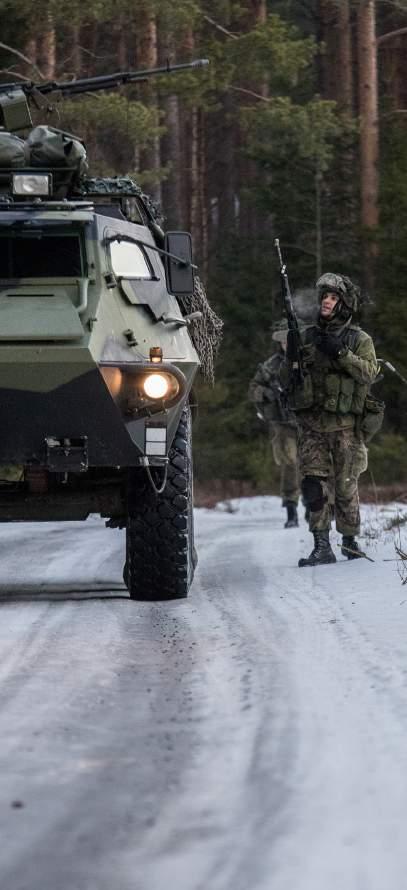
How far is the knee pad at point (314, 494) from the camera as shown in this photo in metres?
9.54

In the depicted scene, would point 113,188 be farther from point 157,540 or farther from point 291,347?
point 157,540

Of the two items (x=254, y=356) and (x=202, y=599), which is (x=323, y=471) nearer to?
(x=202, y=599)

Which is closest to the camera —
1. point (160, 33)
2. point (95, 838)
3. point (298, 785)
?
point (95, 838)

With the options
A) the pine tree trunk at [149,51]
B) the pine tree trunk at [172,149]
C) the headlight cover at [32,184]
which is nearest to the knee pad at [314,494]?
the headlight cover at [32,184]

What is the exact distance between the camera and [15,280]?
7.82 metres

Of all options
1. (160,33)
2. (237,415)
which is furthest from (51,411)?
(237,415)

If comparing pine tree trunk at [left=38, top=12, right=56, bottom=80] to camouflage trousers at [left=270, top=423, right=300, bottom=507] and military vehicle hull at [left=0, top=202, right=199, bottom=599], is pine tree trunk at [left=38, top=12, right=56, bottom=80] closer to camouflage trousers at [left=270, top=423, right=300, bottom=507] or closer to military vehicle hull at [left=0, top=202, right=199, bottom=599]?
camouflage trousers at [left=270, top=423, right=300, bottom=507]

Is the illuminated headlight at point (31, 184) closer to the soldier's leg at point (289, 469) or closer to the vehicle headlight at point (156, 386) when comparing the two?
the vehicle headlight at point (156, 386)

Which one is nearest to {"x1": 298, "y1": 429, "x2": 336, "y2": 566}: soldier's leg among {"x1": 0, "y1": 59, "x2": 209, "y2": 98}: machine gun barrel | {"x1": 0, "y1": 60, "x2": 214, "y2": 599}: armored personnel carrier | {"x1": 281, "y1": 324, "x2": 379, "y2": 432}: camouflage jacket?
{"x1": 281, "y1": 324, "x2": 379, "y2": 432}: camouflage jacket

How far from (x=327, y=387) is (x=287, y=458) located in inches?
248

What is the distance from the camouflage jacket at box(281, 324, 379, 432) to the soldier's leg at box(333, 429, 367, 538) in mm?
94

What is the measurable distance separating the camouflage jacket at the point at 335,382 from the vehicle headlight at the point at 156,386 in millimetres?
2008

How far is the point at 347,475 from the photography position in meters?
9.51

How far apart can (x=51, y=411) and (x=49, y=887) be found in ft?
15.3
